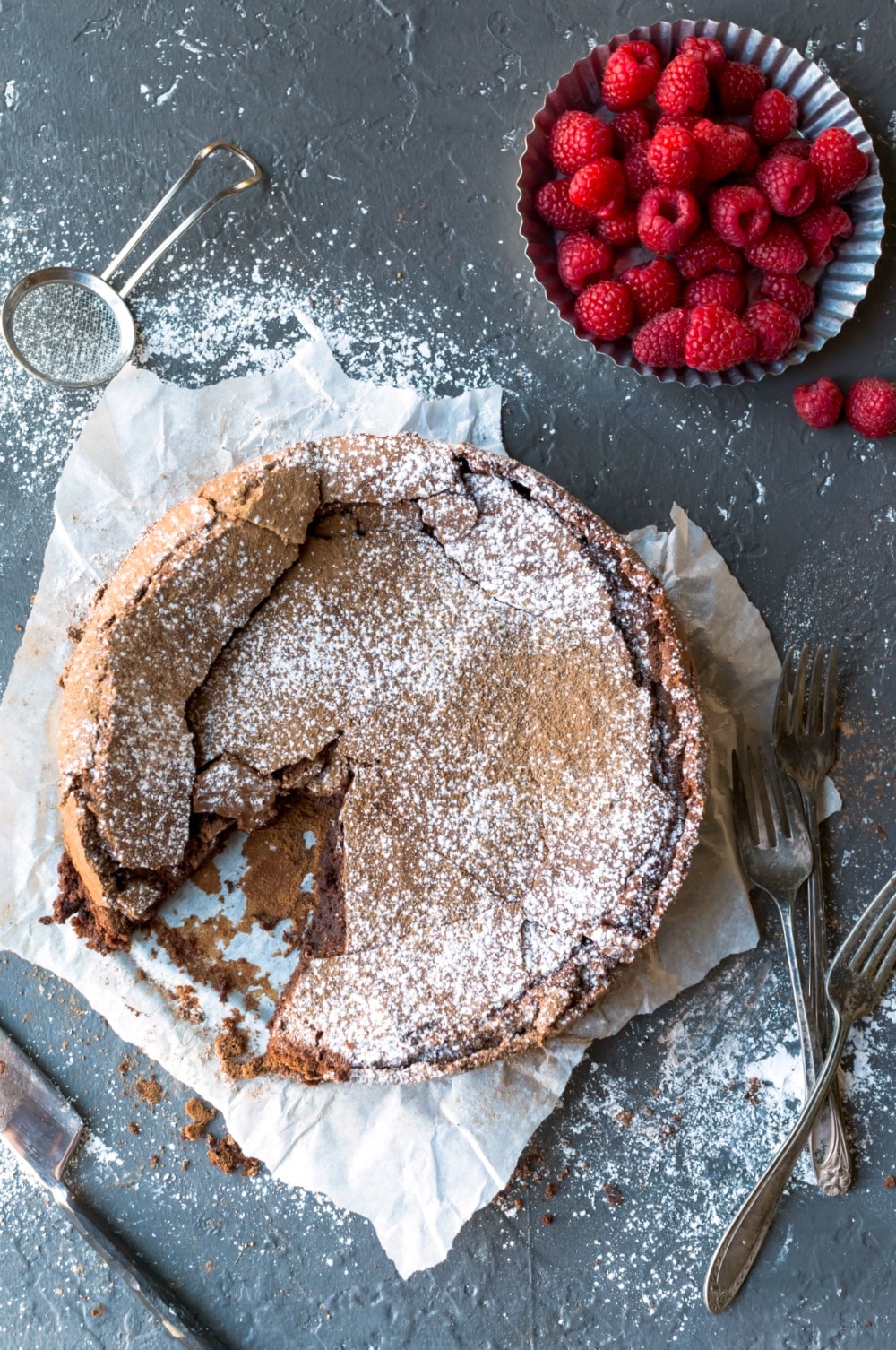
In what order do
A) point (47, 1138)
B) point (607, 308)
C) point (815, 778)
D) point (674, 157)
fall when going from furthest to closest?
point (47, 1138)
point (815, 778)
point (607, 308)
point (674, 157)

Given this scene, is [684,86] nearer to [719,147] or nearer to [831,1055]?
[719,147]

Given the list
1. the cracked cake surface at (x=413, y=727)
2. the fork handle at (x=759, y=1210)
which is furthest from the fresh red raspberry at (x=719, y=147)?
the fork handle at (x=759, y=1210)

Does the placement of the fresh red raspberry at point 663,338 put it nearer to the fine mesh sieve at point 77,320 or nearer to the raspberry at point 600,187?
the raspberry at point 600,187

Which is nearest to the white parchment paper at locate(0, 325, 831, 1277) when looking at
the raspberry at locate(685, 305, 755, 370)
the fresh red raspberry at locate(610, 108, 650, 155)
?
the raspberry at locate(685, 305, 755, 370)

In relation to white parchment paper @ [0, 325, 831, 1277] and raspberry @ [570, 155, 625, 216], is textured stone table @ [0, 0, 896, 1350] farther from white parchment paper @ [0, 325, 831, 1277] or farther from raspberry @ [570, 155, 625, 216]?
raspberry @ [570, 155, 625, 216]

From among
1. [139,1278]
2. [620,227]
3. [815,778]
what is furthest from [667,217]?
[139,1278]

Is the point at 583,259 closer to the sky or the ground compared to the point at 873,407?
closer to the sky

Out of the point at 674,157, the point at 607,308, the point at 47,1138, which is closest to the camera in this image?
the point at 674,157

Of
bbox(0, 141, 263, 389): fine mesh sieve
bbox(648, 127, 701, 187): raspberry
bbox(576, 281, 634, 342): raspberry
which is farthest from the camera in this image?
bbox(0, 141, 263, 389): fine mesh sieve
